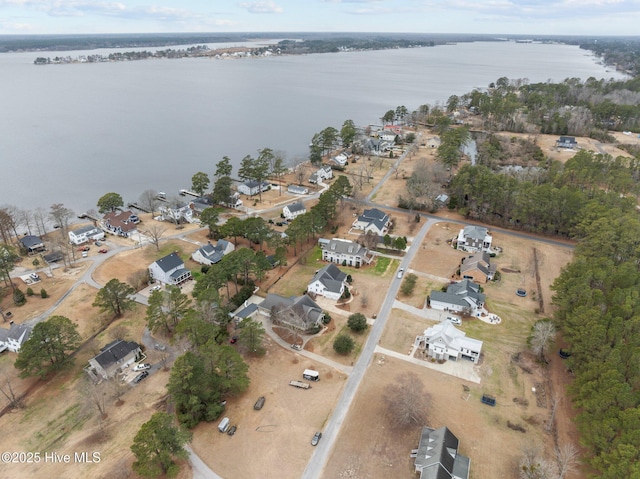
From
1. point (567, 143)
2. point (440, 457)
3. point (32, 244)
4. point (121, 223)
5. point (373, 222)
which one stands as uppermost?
point (567, 143)

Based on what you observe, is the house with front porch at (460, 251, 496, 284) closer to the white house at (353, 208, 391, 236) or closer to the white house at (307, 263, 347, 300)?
the white house at (353, 208, 391, 236)

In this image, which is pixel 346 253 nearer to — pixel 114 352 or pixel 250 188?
pixel 114 352

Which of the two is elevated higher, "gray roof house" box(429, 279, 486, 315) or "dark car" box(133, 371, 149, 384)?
"gray roof house" box(429, 279, 486, 315)

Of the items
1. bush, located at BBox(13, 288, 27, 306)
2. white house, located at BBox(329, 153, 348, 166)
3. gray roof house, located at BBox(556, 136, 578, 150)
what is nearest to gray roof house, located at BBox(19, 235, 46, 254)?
bush, located at BBox(13, 288, 27, 306)

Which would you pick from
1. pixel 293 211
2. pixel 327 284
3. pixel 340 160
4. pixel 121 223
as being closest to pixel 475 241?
pixel 327 284

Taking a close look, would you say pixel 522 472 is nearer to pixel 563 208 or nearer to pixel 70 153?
pixel 563 208

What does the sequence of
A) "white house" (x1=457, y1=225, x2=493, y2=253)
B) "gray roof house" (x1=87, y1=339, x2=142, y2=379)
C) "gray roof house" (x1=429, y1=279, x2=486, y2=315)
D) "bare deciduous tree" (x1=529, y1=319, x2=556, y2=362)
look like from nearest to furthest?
"gray roof house" (x1=87, y1=339, x2=142, y2=379) < "bare deciduous tree" (x1=529, y1=319, x2=556, y2=362) < "gray roof house" (x1=429, y1=279, x2=486, y2=315) < "white house" (x1=457, y1=225, x2=493, y2=253)

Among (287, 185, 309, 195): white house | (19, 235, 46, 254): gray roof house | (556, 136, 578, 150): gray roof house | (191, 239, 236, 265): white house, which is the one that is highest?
Answer: (556, 136, 578, 150): gray roof house

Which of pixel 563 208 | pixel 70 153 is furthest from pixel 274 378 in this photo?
pixel 70 153
